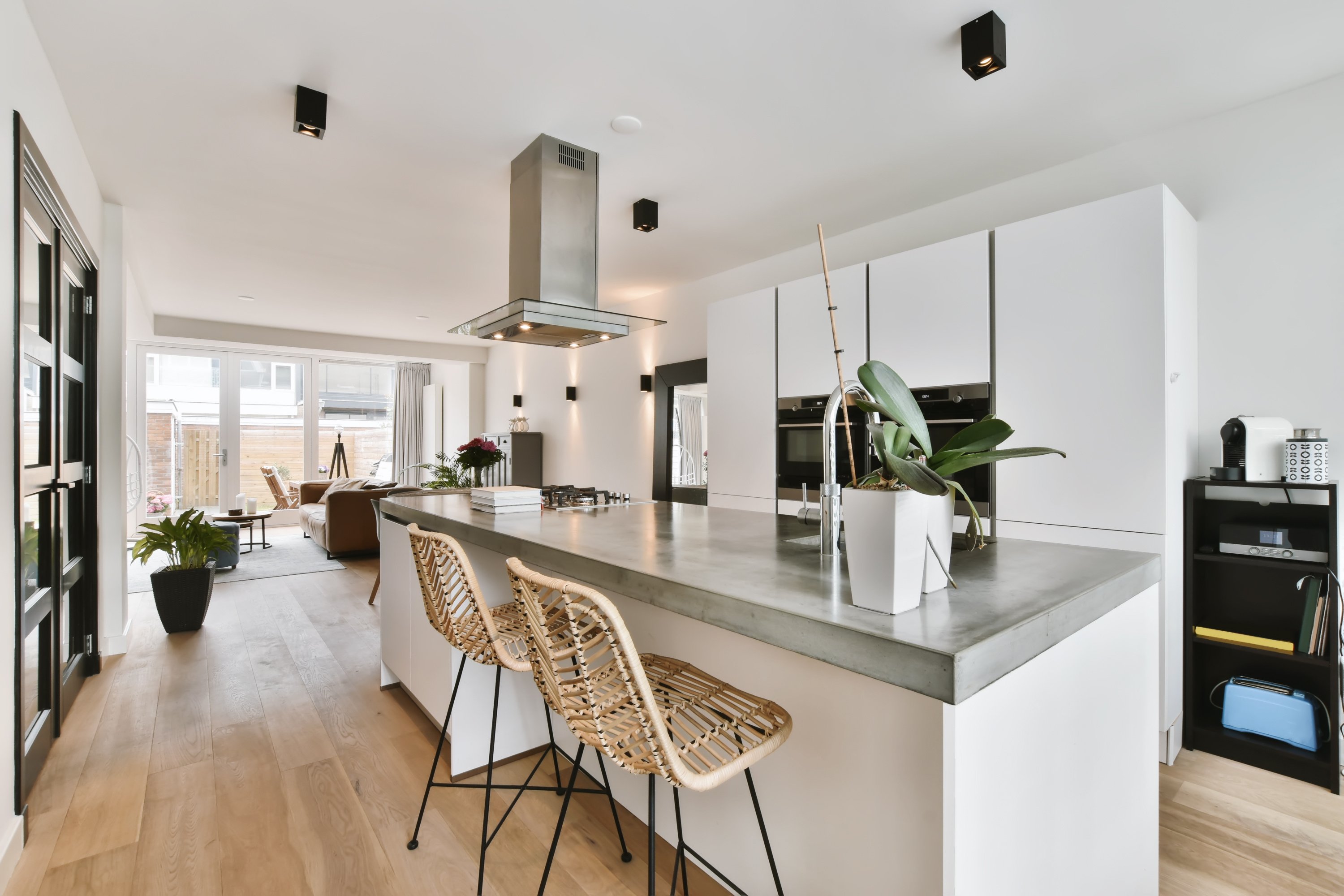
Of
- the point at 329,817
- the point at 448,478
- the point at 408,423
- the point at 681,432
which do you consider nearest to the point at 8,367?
the point at 329,817

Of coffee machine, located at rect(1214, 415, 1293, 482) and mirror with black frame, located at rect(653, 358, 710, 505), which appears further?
mirror with black frame, located at rect(653, 358, 710, 505)

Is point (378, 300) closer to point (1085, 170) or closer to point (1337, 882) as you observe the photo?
point (1085, 170)

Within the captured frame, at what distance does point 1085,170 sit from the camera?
2932 millimetres

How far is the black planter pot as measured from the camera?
3.82 m

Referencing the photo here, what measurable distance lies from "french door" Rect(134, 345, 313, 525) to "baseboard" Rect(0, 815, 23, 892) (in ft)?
22.1

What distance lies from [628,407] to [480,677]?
380cm

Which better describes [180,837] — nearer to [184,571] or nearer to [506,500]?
[506,500]

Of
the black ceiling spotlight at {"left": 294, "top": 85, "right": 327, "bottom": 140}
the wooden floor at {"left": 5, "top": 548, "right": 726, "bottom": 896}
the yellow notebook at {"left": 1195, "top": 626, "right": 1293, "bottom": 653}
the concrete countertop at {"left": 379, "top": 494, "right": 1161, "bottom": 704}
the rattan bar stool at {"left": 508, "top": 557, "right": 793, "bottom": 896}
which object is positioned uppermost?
the black ceiling spotlight at {"left": 294, "top": 85, "right": 327, "bottom": 140}

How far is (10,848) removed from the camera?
66.6 inches

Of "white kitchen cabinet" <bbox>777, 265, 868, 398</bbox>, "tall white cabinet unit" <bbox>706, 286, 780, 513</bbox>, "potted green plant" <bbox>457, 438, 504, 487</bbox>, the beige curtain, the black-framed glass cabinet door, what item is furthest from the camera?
the beige curtain

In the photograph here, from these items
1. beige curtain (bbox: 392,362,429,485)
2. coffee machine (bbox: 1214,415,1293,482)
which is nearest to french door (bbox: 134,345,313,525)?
beige curtain (bbox: 392,362,429,485)

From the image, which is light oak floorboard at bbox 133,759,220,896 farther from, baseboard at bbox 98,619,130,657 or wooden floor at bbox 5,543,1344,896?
baseboard at bbox 98,619,130,657

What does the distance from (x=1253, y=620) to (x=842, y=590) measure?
243 centimetres

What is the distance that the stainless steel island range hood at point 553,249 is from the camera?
9.02ft
